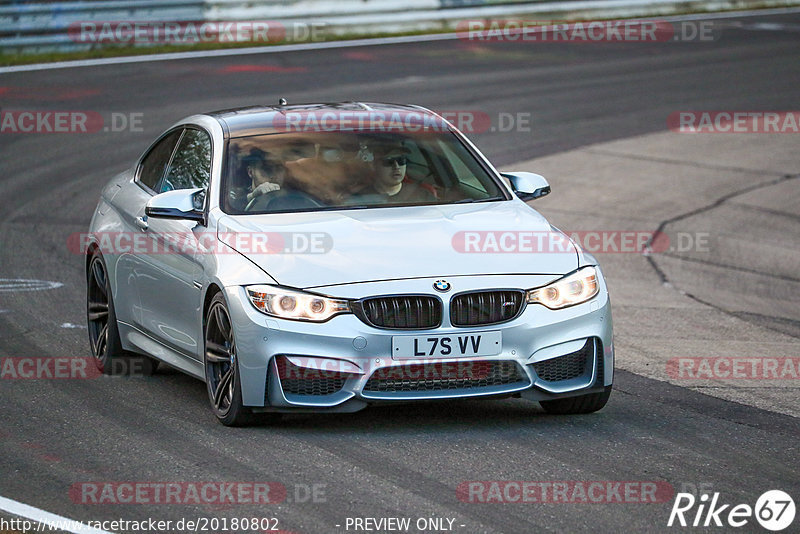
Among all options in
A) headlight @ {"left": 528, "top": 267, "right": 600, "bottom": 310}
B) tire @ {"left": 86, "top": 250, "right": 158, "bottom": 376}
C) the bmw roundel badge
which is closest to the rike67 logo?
headlight @ {"left": 528, "top": 267, "right": 600, "bottom": 310}

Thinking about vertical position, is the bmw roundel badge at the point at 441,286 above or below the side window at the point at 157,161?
below

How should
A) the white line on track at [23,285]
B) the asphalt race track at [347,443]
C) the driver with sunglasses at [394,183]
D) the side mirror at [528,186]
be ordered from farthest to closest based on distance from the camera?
the white line on track at [23,285]
the side mirror at [528,186]
the driver with sunglasses at [394,183]
the asphalt race track at [347,443]

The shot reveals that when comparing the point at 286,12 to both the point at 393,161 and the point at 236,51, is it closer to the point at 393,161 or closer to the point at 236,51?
the point at 236,51

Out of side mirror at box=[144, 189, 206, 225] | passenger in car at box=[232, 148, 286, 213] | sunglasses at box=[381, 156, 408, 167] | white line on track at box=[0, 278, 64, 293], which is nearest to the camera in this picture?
side mirror at box=[144, 189, 206, 225]

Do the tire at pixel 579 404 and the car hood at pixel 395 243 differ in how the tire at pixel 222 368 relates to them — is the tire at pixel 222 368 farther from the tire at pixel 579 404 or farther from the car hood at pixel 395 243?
the tire at pixel 579 404

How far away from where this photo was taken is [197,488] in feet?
20.2

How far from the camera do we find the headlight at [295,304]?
688cm

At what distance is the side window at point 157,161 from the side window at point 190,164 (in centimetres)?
15

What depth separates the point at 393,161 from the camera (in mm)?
8258

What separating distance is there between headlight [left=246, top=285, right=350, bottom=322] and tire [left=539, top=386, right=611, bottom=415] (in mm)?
1346

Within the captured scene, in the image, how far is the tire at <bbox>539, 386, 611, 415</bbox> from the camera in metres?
7.44

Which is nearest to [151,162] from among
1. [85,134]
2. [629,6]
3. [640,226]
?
[640,226]

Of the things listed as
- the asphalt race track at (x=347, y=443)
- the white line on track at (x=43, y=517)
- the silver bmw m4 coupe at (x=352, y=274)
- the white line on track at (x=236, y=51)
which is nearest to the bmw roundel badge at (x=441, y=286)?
the silver bmw m4 coupe at (x=352, y=274)

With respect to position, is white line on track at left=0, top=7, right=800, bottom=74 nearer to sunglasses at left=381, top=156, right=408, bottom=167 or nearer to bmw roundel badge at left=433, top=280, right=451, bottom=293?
sunglasses at left=381, top=156, right=408, bottom=167
